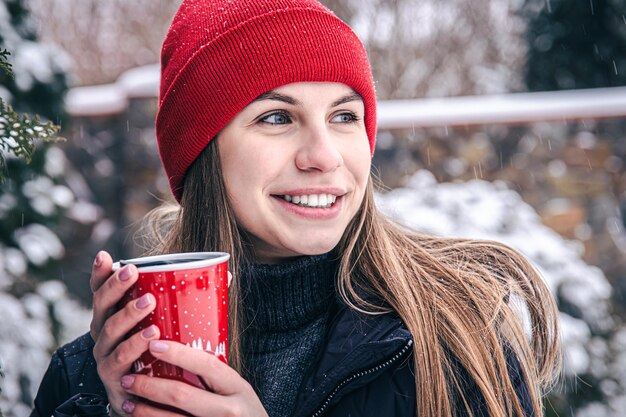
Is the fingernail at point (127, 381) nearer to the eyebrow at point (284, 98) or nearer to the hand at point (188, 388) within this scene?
the hand at point (188, 388)

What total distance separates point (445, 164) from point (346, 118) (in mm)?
4043

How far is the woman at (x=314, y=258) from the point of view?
173cm

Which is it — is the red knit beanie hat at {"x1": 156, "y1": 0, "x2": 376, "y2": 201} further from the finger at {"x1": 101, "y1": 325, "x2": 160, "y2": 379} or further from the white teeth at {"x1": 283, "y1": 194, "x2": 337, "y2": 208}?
the finger at {"x1": 101, "y1": 325, "x2": 160, "y2": 379}

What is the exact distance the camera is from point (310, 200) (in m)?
1.84

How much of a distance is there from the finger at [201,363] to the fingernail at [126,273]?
13cm

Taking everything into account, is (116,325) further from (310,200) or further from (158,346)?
(310,200)

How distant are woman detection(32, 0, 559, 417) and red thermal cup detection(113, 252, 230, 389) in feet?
1.33

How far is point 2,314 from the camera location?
3596 millimetres

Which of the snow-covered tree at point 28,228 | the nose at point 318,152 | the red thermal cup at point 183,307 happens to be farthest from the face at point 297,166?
the snow-covered tree at point 28,228

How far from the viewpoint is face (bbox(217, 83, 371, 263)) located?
182 cm

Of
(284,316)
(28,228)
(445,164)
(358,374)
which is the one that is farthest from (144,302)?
(445,164)

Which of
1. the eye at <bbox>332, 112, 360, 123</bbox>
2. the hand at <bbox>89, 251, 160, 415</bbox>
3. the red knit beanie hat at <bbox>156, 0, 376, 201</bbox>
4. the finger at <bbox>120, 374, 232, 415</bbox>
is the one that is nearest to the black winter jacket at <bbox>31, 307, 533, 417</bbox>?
the hand at <bbox>89, 251, 160, 415</bbox>

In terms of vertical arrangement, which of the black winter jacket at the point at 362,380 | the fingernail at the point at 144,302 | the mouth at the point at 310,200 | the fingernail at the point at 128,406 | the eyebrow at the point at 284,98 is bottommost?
the black winter jacket at the point at 362,380

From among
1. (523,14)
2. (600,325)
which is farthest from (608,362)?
(523,14)
